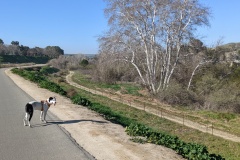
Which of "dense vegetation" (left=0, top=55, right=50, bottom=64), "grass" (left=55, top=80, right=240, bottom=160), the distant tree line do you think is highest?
the distant tree line

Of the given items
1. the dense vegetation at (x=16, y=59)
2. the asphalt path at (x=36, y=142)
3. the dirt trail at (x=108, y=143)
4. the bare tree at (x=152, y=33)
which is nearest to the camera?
the asphalt path at (x=36, y=142)

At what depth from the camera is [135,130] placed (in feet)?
35.3

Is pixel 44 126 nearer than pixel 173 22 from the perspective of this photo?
Yes

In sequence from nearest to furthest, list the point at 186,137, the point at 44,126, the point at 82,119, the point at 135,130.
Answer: the point at 135,130 → the point at 44,126 → the point at 82,119 → the point at 186,137

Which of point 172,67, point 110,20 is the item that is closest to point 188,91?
point 172,67

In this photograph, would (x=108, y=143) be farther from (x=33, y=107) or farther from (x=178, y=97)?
(x=178, y=97)

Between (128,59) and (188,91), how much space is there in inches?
295

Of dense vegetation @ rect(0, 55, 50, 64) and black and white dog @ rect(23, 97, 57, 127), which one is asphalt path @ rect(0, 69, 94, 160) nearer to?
black and white dog @ rect(23, 97, 57, 127)

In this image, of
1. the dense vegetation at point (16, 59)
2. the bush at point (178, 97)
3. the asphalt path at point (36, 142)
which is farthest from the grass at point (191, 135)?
the dense vegetation at point (16, 59)

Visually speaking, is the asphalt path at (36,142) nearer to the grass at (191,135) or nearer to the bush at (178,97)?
the grass at (191,135)

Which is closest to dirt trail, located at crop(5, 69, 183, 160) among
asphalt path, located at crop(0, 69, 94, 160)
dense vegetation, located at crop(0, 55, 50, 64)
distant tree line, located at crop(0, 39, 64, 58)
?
asphalt path, located at crop(0, 69, 94, 160)

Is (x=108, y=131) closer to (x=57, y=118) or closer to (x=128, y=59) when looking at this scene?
(x=57, y=118)

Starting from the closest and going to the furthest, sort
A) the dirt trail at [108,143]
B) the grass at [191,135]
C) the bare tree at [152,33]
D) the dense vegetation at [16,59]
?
the dirt trail at [108,143] < the grass at [191,135] < the bare tree at [152,33] < the dense vegetation at [16,59]

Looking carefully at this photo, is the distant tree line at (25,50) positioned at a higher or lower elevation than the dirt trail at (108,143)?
higher
